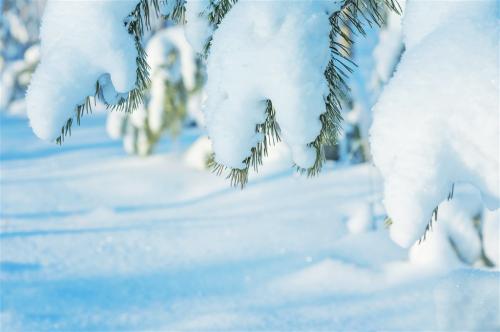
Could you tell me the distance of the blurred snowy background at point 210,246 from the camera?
12.8 ft

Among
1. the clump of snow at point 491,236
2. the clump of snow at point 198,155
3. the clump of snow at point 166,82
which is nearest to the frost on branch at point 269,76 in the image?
the clump of snow at point 491,236

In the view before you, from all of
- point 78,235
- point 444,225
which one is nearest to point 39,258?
point 78,235

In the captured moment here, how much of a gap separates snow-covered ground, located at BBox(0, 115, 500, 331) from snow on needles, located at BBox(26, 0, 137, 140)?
2027mm

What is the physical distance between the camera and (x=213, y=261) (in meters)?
5.09

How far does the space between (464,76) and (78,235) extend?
4.85 m

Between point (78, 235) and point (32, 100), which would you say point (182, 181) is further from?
point (32, 100)

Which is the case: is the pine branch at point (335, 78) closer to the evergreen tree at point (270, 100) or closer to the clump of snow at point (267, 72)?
the evergreen tree at point (270, 100)

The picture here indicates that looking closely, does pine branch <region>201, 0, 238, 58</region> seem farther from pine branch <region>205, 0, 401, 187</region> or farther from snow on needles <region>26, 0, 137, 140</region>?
snow on needles <region>26, 0, 137, 140</region>

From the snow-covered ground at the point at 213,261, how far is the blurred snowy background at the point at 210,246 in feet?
0.05

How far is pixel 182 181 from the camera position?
8188 mm

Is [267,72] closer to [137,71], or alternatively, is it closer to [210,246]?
[137,71]

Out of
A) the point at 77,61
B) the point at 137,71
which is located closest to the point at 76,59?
the point at 77,61

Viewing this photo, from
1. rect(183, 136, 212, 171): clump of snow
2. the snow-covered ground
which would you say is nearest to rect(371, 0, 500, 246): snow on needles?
the snow-covered ground

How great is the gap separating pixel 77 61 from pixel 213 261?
132 inches
